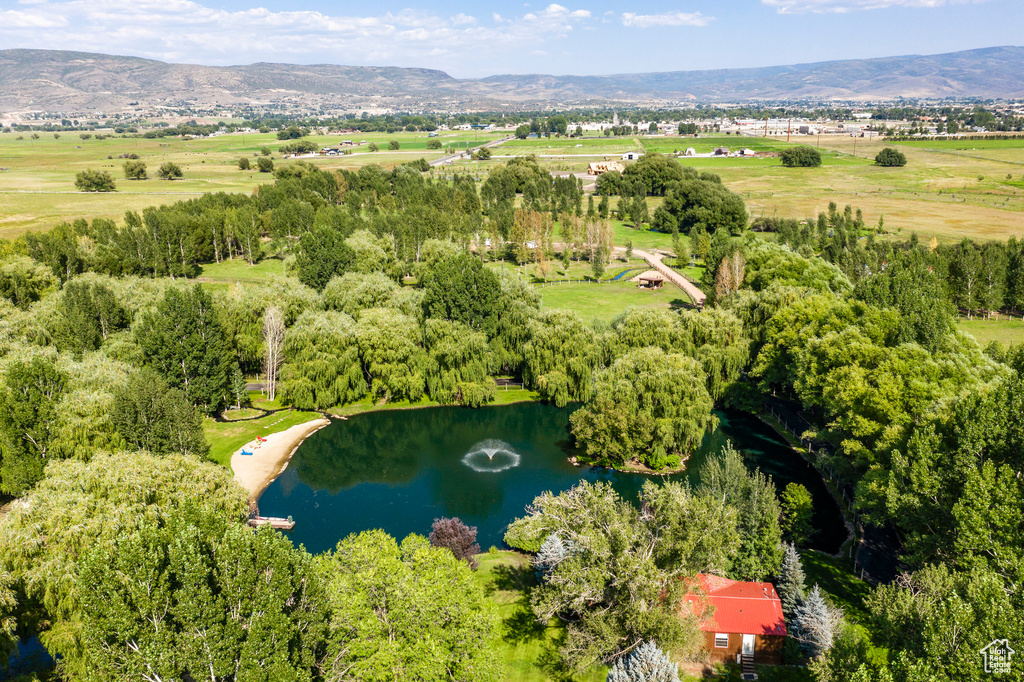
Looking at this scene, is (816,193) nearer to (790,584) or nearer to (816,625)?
(790,584)

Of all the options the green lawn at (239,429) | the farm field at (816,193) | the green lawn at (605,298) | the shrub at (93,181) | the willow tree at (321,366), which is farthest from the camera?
the shrub at (93,181)

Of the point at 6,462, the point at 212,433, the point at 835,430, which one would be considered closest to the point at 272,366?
the point at 212,433

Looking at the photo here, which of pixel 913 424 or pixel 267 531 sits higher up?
pixel 267 531

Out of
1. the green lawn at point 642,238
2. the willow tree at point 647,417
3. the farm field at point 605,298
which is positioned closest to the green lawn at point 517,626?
the willow tree at point 647,417

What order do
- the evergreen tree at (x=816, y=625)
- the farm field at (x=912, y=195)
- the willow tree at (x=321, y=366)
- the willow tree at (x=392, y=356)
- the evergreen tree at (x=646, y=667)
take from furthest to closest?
the farm field at (x=912, y=195) < the willow tree at (x=392, y=356) < the willow tree at (x=321, y=366) < the evergreen tree at (x=816, y=625) < the evergreen tree at (x=646, y=667)

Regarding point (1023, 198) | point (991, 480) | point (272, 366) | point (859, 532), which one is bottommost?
point (859, 532)

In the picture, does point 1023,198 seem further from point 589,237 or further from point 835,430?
point 835,430

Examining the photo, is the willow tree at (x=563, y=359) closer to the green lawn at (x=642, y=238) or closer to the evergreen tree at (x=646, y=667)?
the evergreen tree at (x=646, y=667)

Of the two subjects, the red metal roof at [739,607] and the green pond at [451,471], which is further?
the green pond at [451,471]

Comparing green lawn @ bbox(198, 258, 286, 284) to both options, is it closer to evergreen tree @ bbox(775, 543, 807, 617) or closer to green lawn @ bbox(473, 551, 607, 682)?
green lawn @ bbox(473, 551, 607, 682)
